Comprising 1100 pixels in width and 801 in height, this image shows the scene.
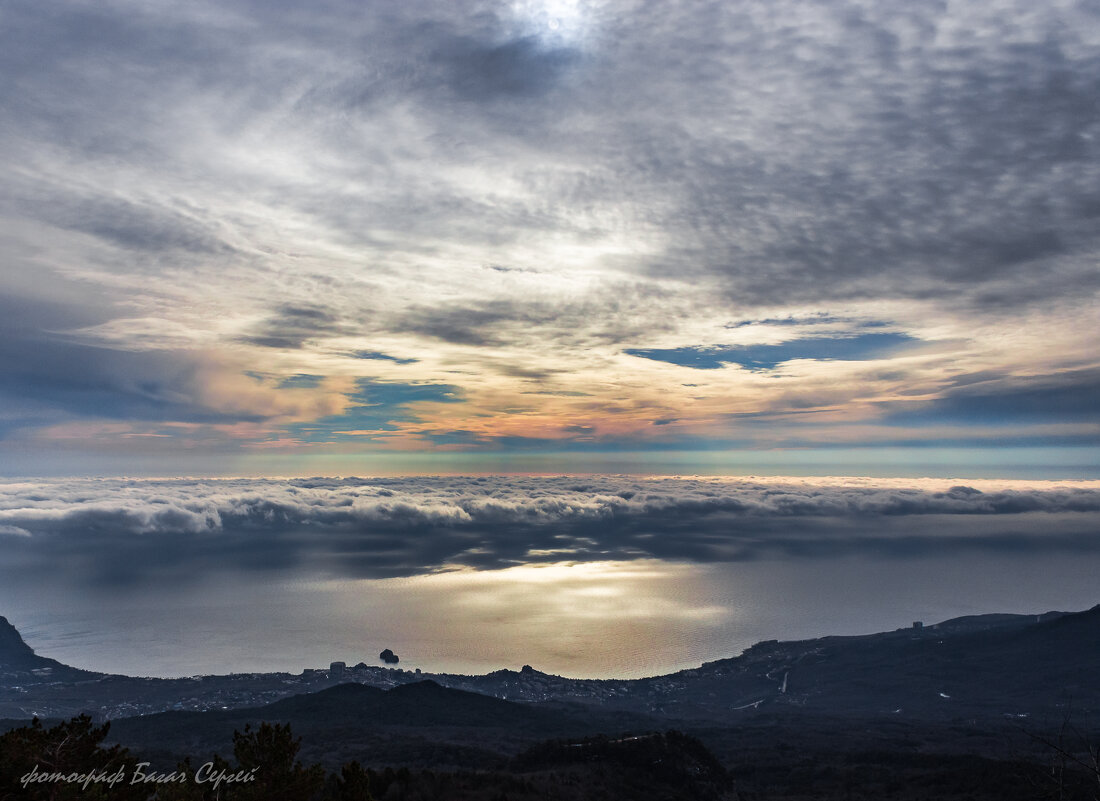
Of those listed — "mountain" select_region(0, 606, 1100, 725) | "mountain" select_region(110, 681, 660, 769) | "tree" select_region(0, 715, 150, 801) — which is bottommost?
"mountain" select_region(0, 606, 1100, 725)

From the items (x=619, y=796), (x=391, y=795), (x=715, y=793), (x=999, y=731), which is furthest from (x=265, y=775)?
(x=999, y=731)

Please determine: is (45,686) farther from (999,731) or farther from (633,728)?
(999,731)

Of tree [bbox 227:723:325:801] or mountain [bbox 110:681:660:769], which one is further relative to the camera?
mountain [bbox 110:681:660:769]

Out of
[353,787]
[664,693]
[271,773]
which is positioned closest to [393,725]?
[664,693]

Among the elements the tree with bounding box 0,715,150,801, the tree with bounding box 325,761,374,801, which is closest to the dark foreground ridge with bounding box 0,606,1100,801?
the tree with bounding box 325,761,374,801

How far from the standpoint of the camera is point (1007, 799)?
6962 centimetres

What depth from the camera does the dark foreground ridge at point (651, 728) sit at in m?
79.2

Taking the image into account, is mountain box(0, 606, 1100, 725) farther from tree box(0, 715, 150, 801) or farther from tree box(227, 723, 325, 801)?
tree box(0, 715, 150, 801)

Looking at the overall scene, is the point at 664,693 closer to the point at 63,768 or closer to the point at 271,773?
the point at 271,773

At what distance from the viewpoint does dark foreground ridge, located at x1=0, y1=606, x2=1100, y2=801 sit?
7919 cm

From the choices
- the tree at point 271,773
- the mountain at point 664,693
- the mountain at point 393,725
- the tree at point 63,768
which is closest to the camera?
the tree at point 63,768

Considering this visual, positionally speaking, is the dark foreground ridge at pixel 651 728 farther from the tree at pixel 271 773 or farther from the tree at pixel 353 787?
the tree at pixel 271 773

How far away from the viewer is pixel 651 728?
433 feet

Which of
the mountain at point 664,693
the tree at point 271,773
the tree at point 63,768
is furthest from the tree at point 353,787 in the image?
the mountain at point 664,693
